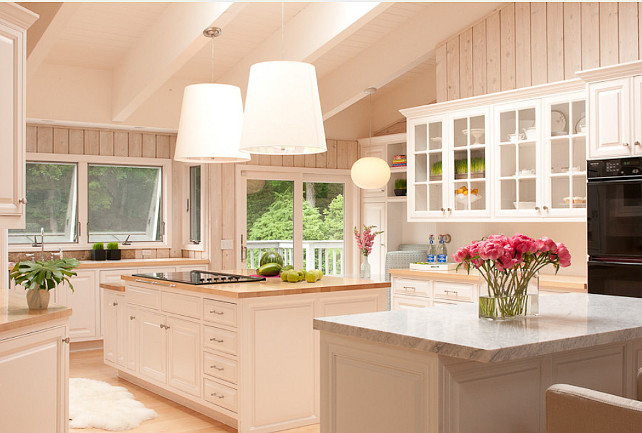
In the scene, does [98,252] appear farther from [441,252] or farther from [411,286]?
[441,252]

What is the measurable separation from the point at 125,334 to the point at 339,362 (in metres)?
3.43

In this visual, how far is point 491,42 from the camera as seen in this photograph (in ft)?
19.1

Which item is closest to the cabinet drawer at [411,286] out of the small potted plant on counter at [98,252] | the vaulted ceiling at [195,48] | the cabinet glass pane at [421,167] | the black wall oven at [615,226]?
the cabinet glass pane at [421,167]

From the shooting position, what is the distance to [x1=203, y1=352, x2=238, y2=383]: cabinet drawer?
412 centimetres

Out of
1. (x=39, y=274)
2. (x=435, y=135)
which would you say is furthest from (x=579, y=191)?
(x=39, y=274)

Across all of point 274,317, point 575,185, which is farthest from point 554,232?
point 274,317

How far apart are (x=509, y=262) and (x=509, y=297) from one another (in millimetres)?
158

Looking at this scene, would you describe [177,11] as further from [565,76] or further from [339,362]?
[339,362]

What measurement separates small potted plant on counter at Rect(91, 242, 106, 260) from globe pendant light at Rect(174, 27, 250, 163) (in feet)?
9.88

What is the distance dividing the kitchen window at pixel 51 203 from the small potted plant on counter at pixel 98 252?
0.96ft

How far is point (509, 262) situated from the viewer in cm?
244

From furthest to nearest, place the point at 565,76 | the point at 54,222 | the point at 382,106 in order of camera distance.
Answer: the point at 382,106
the point at 54,222
the point at 565,76

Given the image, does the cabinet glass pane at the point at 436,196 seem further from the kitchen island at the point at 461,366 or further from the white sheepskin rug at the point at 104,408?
the kitchen island at the point at 461,366

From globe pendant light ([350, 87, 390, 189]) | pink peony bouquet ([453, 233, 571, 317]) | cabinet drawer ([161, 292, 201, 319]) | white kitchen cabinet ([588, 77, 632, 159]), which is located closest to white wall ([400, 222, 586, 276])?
globe pendant light ([350, 87, 390, 189])
